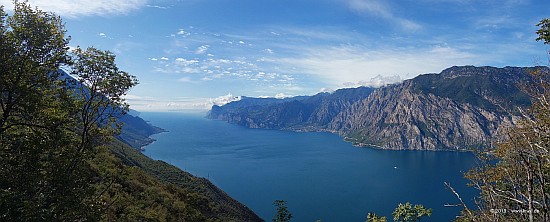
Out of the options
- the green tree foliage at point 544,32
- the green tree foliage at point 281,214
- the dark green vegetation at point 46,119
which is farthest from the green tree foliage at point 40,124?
the green tree foliage at point 281,214

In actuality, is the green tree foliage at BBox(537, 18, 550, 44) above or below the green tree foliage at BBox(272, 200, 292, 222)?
above

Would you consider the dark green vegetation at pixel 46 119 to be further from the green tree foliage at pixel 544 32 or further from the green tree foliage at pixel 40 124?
the green tree foliage at pixel 544 32

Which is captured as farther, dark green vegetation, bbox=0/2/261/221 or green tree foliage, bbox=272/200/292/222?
green tree foliage, bbox=272/200/292/222

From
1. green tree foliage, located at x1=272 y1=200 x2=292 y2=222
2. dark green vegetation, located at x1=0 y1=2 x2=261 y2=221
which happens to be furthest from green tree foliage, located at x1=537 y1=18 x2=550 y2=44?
green tree foliage, located at x1=272 y1=200 x2=292 y2=222

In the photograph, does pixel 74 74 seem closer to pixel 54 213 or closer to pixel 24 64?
pixel 24 64

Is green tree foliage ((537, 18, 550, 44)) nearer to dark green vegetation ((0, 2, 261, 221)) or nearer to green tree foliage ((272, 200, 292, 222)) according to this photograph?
dark green vegetation ((0, 2, 261, 221))

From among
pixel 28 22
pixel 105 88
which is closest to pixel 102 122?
pixel 105 88

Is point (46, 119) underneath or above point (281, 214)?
above

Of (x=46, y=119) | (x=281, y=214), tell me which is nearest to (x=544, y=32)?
(x=46, y=119)

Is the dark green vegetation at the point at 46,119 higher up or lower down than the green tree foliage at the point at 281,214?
higher up

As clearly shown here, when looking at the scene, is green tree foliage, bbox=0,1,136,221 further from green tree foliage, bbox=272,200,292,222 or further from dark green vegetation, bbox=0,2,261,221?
green tree foliage, bbox=272,200,292,222

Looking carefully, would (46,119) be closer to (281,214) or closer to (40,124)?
(40,124)
